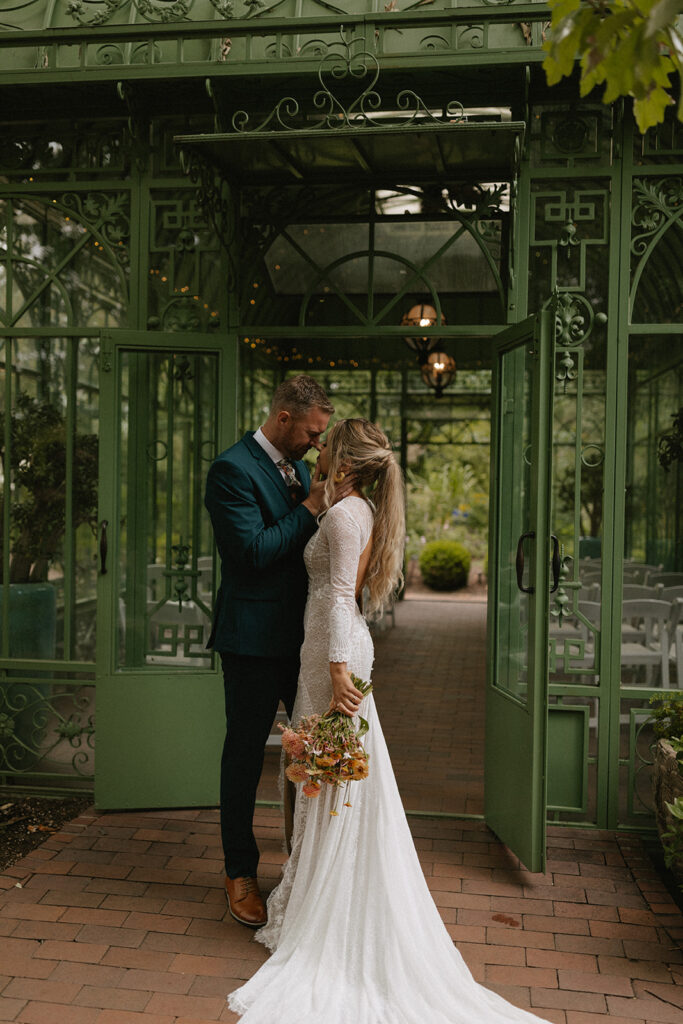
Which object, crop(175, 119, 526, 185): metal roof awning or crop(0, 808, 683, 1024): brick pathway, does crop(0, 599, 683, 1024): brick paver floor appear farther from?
crop(175, 119, 526, 185): metal roof awning

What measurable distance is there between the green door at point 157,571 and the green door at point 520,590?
4.75 ft

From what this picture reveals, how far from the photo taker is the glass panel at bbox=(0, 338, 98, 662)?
4.97 m

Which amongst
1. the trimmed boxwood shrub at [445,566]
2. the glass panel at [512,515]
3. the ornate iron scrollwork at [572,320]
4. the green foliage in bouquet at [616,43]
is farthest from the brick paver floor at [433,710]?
the green foliage in bouquet at [616,43]

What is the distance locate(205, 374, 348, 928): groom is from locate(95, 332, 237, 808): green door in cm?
111

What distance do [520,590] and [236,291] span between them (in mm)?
2210

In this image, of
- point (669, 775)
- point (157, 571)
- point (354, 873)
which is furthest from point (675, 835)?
point (157, 571)

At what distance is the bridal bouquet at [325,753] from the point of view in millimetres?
2936

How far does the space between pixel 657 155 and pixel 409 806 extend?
369 centimetres

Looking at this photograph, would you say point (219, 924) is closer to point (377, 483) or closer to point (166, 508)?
point (377, 483)

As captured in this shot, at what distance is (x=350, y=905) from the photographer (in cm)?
296

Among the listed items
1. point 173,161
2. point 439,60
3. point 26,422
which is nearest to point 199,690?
point 26,422

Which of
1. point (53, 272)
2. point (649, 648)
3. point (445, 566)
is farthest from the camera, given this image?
point (445, 566)

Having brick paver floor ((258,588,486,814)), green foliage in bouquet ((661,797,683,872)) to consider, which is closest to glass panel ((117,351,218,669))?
brick paver floor ((258,588,486,814))

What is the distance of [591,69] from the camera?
1.74 m
